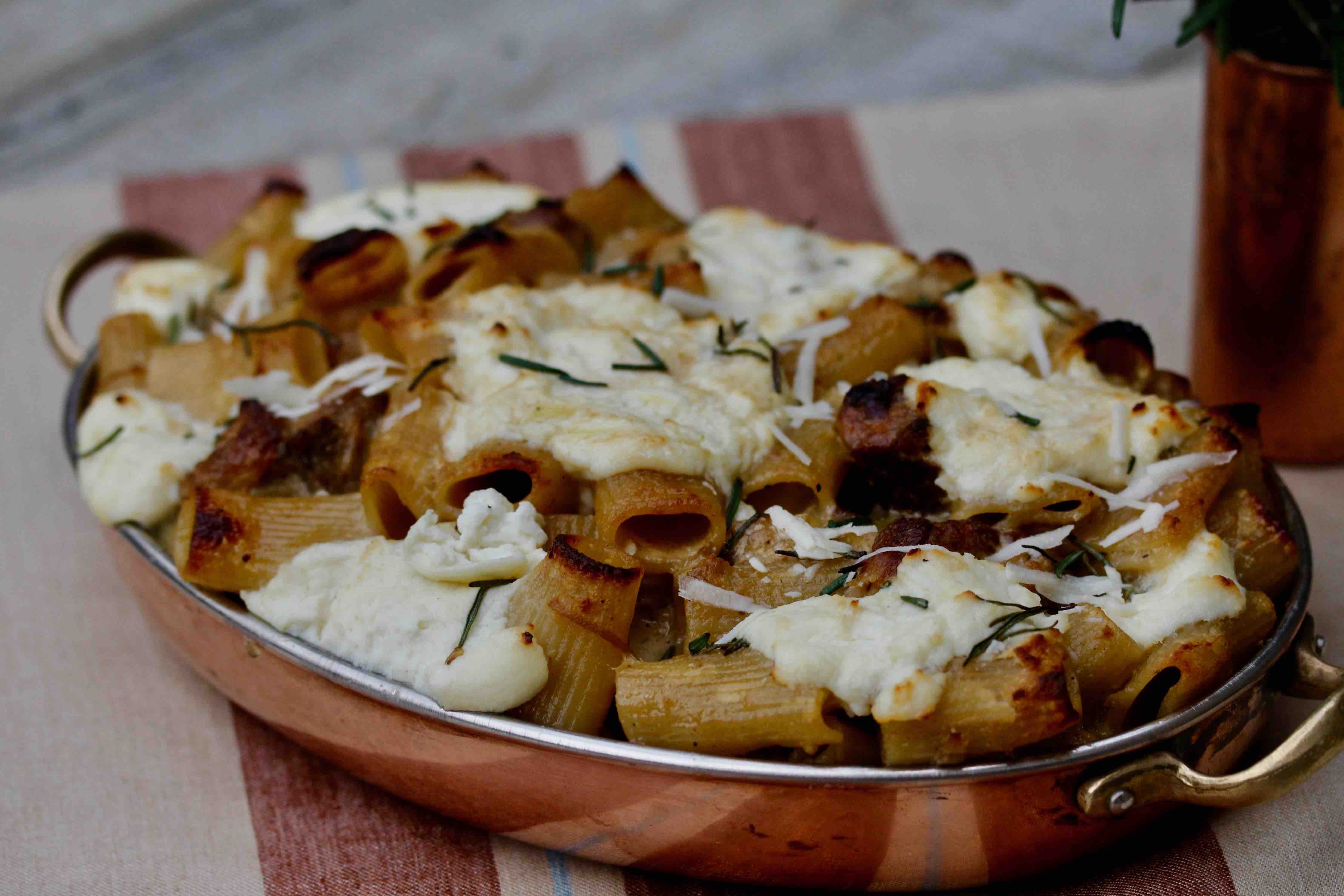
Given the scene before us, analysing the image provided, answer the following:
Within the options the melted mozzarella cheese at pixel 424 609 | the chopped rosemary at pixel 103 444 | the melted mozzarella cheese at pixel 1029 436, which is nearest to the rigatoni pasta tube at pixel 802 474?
the melted mozzarella cheese at pixel 1029 436

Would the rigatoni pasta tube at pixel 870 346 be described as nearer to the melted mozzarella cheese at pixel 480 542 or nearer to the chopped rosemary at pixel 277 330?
the melted mozzarella cheese at pixel 480 542

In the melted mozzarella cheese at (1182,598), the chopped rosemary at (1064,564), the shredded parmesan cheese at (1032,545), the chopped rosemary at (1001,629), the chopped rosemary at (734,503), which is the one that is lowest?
the melted mozzarella cheese at (1182,598)

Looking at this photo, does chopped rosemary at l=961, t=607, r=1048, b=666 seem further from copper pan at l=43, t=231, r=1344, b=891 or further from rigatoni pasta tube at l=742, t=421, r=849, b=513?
rigatoni pasta tube at l=742, t=421, r=849, b=513

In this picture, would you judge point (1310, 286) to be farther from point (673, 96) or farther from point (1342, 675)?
point (673, 96)

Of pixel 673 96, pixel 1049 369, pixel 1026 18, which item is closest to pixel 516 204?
pixel 1049 369

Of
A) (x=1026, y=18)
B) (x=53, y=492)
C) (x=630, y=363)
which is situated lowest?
(x=1026, y=18)

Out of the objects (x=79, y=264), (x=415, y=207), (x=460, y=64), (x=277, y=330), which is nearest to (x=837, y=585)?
(x=277, y=330)
